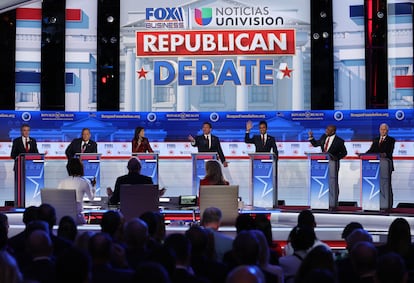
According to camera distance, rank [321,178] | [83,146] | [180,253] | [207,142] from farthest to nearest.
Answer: [207,142] → [83,146] → [321,178] → [180,253]

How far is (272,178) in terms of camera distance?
12.3m

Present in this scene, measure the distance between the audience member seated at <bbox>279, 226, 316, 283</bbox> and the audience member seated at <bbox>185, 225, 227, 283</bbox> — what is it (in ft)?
1.65

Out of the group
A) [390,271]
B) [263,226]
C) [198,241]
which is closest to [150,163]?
[263,226]

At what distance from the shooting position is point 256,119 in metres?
15.1

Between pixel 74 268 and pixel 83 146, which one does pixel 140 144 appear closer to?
pixel 83 146

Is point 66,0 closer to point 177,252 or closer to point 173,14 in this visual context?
point 173,14

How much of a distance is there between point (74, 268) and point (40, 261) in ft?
2.74

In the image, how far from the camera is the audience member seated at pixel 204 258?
4.88 metres

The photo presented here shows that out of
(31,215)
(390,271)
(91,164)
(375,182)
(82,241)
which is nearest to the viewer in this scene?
(390,271)

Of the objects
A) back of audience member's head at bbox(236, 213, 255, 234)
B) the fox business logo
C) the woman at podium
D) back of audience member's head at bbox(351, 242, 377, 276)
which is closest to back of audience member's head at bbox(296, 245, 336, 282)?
Result: back of audience member's head at bbox(351, 242, 377, 276)

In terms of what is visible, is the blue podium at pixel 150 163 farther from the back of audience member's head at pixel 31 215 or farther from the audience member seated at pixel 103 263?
the audience member seated at pixel 103 263

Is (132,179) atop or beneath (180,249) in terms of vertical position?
atop

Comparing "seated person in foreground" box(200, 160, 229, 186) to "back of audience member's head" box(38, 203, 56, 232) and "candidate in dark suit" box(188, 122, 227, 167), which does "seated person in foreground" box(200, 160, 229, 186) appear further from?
"candidate in dark suit" box(188, 122, 227, 167)

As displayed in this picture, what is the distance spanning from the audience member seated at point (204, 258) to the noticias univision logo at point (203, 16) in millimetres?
10600
